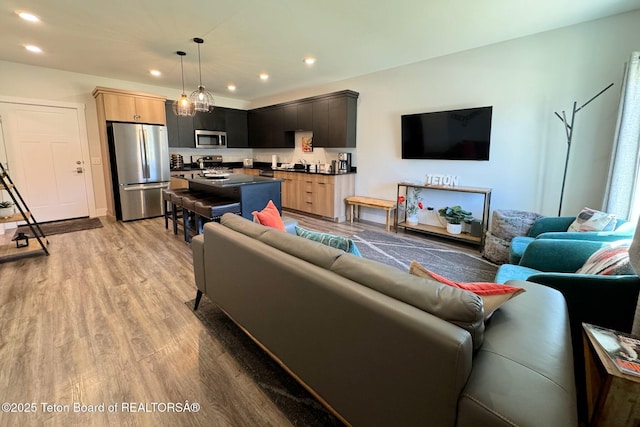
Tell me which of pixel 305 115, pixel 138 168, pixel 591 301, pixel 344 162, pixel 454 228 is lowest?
pixel 454 228

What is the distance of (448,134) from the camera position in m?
4.18

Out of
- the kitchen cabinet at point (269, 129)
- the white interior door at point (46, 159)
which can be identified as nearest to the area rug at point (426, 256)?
the kitchen cabinet at point (269, 129)

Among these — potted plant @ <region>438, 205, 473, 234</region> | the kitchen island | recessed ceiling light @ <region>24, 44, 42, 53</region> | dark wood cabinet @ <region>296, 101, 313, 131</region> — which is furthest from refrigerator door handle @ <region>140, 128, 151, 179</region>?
potted plant @ <region>438, 205, 473, 234</region>

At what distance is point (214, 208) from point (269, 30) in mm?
2177

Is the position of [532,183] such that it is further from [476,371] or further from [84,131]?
[84,131]

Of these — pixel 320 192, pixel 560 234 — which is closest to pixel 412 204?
pixel 320 192

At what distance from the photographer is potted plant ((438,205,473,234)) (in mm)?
4125

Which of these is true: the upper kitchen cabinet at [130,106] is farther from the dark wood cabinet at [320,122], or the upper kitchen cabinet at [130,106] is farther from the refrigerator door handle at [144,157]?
the dark wood cabinet at [320,122]

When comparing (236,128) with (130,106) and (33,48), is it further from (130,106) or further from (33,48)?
(33,48)

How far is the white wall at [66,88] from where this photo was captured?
4.64m

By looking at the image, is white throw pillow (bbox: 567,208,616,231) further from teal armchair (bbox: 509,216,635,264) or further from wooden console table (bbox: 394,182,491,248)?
wooden console table (bbox: 394,182,491,248)

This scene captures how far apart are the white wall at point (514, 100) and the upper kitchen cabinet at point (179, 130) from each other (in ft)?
4.24

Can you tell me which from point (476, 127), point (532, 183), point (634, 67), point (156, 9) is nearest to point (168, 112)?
point (156, 9)

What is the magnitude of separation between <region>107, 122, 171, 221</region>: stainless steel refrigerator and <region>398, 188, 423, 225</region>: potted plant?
457cm
